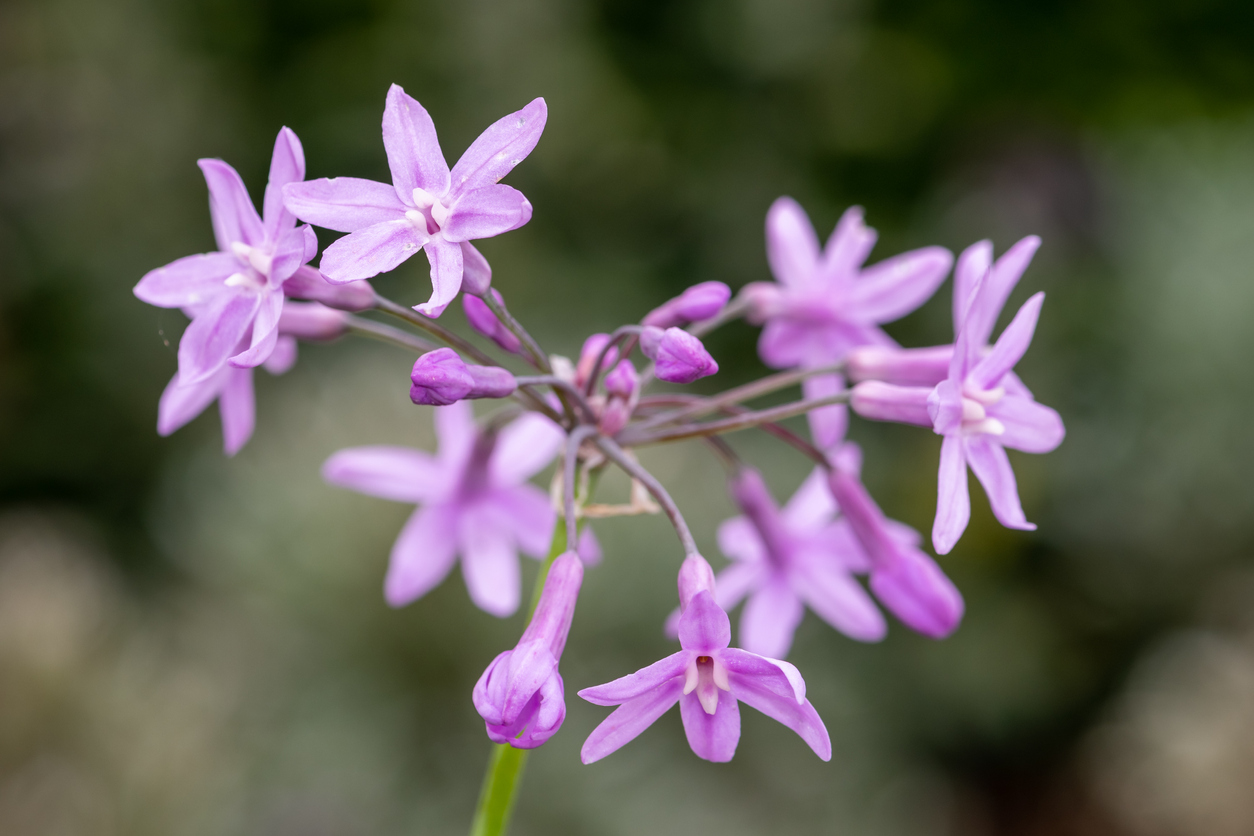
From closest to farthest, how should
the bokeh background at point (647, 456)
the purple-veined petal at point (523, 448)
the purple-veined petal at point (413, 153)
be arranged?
1. the purple-veined petal at point (413, 153)
2. the purple-veined petal at point (523, 448)
3. the bokeh background at point (647, 456)

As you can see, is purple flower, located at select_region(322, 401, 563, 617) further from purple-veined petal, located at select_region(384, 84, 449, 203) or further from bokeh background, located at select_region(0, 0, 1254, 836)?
bokeh background, located at select_region(0, 0, 1254, 836)

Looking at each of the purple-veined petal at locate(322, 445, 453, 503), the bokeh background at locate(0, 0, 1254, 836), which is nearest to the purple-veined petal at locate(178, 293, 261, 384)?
the purple-veined petal at locate(322, 445, 453, 503)

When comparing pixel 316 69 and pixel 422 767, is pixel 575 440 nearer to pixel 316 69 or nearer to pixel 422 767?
pixel 422 767

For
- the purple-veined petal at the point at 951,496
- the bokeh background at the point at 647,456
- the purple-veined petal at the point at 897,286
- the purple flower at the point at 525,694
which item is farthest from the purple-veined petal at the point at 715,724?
the bokeh background at the point at 647,456

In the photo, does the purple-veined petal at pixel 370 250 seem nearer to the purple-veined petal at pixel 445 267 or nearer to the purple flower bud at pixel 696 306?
the purple-veined petal at pixel 445 267

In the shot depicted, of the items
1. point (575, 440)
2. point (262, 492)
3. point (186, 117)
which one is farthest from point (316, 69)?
point (575, 440)
